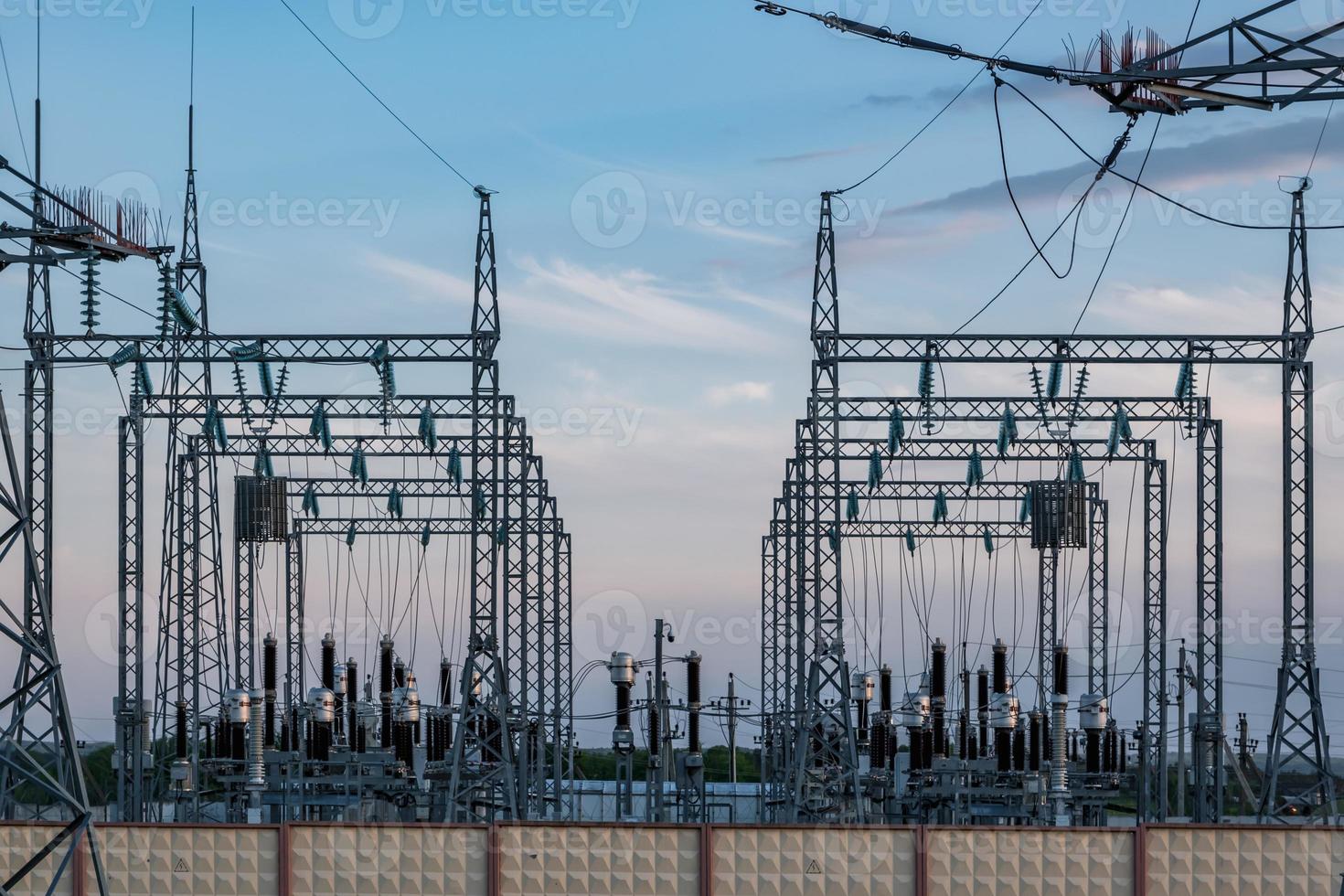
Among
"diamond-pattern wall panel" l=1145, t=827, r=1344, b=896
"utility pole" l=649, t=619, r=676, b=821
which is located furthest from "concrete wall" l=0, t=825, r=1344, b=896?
"utility pole" l=649, t=619, r=676, b=821

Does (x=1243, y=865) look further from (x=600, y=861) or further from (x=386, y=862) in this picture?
(x=386, y=862)

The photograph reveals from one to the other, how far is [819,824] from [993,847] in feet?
5.54

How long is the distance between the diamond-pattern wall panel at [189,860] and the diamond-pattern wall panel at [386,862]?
30cm

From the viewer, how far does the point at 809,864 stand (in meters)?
18.3

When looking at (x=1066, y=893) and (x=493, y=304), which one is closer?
(x=1066, y=893)

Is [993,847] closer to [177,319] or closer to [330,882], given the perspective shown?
[330,882]

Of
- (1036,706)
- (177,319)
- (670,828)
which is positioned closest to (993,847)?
(670,828)

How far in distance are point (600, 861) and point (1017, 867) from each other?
13.2ft

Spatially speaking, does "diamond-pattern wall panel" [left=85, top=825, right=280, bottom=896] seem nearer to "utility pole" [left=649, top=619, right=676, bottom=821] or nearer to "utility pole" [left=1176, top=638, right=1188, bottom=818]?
"utility pole" [left=649, top=619, right=676, bottom=821]

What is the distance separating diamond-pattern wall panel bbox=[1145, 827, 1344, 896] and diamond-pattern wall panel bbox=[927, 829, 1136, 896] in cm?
32

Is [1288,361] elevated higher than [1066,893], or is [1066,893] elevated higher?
[1288,361]

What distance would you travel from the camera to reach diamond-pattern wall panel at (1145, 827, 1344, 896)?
59.7 ft

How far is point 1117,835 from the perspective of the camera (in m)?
18.3

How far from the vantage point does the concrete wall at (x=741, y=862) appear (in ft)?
59.7
